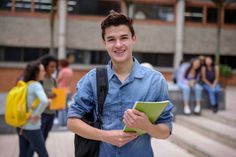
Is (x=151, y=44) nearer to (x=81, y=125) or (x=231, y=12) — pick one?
(x=231, y=12)

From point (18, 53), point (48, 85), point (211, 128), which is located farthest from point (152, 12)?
point (48, 85)

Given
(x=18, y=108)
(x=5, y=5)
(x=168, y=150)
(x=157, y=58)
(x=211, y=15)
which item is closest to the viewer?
(x=18, y=108)

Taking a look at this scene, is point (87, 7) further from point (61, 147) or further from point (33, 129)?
point (33, 129)

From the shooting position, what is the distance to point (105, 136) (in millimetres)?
2092

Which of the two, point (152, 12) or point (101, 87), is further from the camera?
point (152, 12)

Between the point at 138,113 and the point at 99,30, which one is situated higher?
the point at 99,30

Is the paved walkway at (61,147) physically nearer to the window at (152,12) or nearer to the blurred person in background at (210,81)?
the blurred person in background at (210,81)

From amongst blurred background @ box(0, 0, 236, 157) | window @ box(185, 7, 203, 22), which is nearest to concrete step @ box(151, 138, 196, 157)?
blurred background @ box(0, 0, 236, 157)

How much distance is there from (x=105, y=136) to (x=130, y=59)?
54 centimetres

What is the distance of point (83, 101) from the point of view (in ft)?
7.39

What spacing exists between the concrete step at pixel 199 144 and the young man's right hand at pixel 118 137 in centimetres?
477

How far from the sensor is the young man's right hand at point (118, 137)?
2.03 meters

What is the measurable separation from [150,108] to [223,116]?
24.1 feet

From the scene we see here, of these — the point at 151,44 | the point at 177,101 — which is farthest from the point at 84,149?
the point at 151,44
